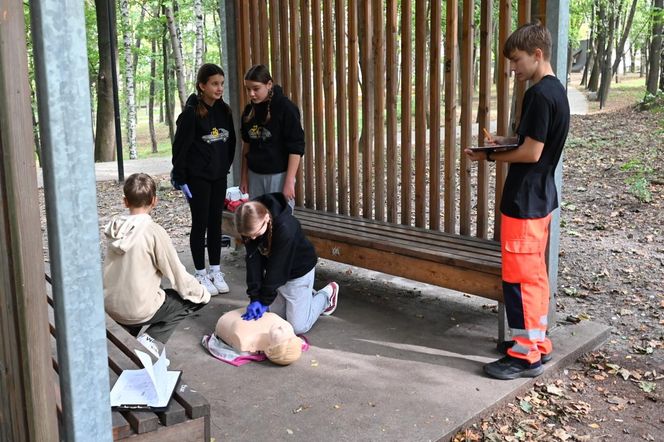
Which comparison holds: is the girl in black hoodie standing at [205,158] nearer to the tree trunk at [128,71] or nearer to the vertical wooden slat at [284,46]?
the vertical wooden slat at [284,46]

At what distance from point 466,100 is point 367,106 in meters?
1.09

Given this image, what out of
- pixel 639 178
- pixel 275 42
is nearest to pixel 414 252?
pixel 275 42

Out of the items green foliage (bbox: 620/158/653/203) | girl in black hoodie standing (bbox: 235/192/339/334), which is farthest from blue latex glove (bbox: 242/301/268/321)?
green foliage (bbox: 620/158/653/203)

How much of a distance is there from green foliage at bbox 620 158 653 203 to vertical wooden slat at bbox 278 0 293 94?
4.53 metres

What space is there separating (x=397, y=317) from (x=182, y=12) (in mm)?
25304

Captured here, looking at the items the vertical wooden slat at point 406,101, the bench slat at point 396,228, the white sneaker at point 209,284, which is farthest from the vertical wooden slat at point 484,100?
the white sneaker at point 209,284

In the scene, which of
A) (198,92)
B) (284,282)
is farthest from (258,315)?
(198,92)

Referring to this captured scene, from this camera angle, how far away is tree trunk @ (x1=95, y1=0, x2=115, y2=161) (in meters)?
15.0

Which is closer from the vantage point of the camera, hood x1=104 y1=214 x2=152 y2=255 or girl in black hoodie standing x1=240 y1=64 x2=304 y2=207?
hood x1=104 y1=214 x2=152 y2=255

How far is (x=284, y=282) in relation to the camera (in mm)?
4449

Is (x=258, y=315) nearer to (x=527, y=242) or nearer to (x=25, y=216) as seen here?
(x=527, y=242)

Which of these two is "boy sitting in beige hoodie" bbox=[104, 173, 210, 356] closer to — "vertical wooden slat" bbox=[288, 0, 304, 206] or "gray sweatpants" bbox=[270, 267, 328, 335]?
"gray sweatpants" bbox=[270, 267, 328, 335]

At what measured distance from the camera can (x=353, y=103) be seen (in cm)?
584

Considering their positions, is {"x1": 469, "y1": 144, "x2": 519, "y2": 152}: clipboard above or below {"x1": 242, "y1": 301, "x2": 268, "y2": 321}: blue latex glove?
above
